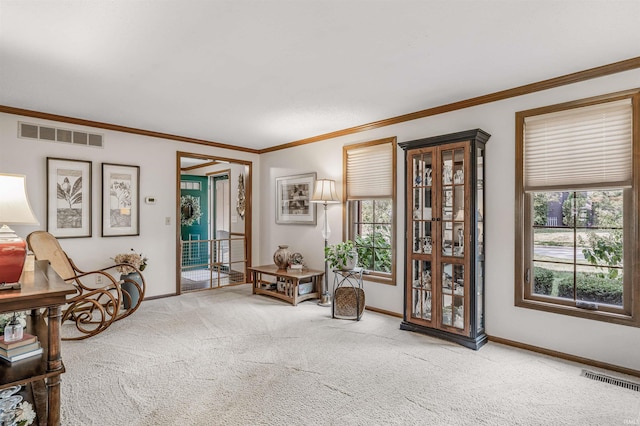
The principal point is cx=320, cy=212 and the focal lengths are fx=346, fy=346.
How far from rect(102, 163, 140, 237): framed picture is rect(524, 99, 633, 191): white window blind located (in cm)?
472

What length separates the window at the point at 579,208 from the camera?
2703 millimetres

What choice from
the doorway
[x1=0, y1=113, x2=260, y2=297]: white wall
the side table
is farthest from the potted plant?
the doorway

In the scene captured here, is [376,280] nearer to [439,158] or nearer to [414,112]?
[439,158]

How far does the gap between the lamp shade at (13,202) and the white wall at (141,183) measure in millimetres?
2592

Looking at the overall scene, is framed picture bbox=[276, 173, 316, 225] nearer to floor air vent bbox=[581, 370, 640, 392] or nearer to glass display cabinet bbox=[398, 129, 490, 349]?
glass display cabinet bbox=[398, 129, 490, 349]

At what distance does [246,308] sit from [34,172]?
2.94 m

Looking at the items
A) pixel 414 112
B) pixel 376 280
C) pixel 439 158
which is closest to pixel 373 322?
pixel 376 280

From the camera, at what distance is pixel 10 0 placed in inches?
75.2

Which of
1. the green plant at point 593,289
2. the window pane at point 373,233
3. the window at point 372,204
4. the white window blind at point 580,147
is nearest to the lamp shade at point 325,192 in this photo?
the window at point 372,204

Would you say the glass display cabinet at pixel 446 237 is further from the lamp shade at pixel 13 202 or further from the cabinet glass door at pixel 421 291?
the lamp shade at pixel 13 202

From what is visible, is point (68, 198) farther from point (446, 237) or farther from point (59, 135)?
point (446, 237)

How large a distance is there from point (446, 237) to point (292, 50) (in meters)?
2.20

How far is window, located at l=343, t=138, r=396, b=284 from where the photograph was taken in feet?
14.0

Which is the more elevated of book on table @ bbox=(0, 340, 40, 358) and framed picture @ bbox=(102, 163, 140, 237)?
framed picture @ bbox=(102, 163, 140, 237)
